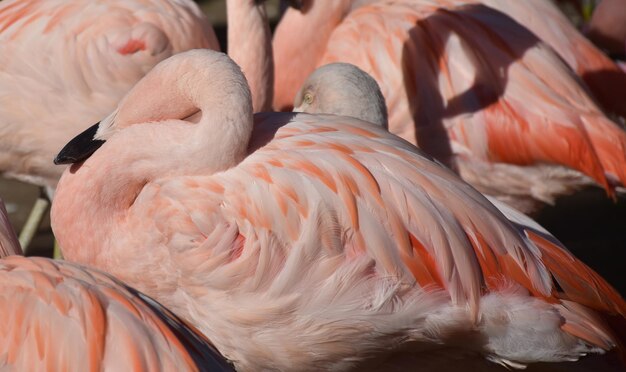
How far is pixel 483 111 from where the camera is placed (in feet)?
13.9

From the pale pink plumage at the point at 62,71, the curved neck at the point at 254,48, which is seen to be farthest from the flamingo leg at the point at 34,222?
the curved neck at the point at 254,48

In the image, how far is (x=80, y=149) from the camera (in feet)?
10.4

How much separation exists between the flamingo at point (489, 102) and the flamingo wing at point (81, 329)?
7.19 feet

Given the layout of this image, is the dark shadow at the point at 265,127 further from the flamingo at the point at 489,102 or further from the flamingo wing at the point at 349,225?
the flamingo at the point at 489,102

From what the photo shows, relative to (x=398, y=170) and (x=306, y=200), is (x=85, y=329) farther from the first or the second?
(x=398, y=170)

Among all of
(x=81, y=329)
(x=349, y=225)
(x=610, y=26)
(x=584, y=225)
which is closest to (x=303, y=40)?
(x=610, y=26)

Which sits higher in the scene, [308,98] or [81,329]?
[81,329]

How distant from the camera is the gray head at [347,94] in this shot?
376cm

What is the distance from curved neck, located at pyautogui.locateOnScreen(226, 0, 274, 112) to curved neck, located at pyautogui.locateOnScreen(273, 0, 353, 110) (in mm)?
439

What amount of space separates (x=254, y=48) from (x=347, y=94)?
605mm

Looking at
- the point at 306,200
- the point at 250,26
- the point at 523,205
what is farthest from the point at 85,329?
the point at 523,205

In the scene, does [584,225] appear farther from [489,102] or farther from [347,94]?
[347,94]

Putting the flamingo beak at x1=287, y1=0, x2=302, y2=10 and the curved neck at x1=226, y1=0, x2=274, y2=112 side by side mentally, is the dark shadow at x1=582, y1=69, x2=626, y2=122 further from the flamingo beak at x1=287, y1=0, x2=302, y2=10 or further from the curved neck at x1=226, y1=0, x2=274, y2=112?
the curved neck at x1=226, y1=0, x2=274, y2=112

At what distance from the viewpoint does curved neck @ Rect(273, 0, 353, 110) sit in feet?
15.4
